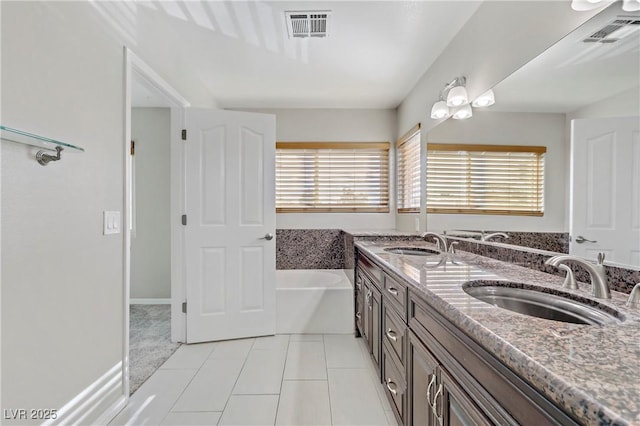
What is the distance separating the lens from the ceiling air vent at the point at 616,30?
3.30 feet

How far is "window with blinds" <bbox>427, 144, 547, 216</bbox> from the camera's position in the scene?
1.47 m

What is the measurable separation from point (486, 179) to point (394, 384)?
1.33m

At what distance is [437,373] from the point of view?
99cm

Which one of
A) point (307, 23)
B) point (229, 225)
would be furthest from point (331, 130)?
point (229, 225)

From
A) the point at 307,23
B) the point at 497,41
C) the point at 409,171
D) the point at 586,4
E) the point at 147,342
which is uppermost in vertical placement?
the point at 307,23

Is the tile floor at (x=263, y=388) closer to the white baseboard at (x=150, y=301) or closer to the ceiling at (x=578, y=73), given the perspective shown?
the white baseboard at (x=150, y=301)

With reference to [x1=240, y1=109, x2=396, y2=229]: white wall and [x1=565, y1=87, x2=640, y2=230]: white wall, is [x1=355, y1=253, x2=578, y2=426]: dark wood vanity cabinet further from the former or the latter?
[x1=240, y1=109, x2=396, y2=229]: white wall

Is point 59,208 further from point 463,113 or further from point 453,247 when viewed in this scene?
point 463,113

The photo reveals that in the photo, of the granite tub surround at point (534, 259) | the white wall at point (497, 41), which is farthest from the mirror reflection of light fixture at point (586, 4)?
the granite tub surround at point (534, 259)

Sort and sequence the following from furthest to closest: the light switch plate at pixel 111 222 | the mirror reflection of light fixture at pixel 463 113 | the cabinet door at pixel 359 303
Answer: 1. the cabinet door at pixel 359 303
2. the mirror reflection of light fixture at pixel 463 113
3. the light switch plate at pixel 111 222

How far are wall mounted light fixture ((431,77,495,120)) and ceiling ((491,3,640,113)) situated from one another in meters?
0.21

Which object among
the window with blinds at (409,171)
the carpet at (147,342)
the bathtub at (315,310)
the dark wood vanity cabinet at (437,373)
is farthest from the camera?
the window with blinds at (409,171)

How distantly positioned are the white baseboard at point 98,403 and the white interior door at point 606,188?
7.73 feet

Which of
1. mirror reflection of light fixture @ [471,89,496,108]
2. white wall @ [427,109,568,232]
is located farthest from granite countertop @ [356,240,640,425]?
mirror reflection of light fixture @ [471,89,496,108]
